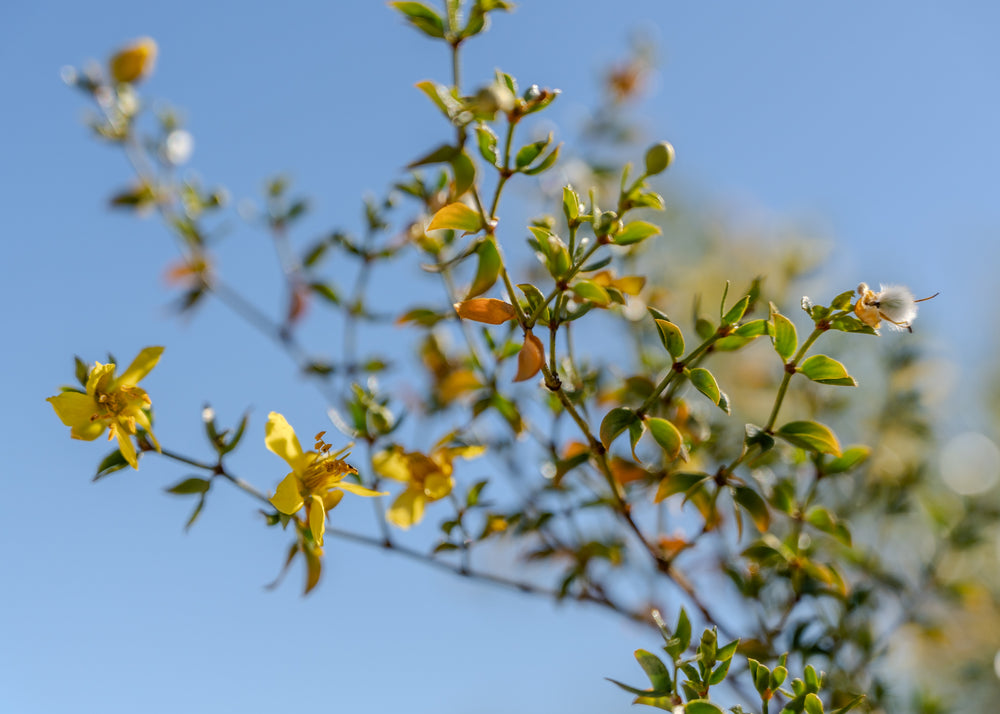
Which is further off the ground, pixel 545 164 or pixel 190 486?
pixel 545 164

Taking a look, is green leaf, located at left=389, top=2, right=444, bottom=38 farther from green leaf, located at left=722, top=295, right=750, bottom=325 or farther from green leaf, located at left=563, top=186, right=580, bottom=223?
green leaf, located at left=722, top=295, right=750, bottom=325

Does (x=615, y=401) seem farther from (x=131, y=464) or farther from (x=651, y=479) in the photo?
(x=131, y=464)

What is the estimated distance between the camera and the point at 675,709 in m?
0.57

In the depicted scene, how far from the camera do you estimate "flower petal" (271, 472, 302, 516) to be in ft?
2.17

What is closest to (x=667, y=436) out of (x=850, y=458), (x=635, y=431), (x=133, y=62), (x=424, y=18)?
(x=635, y=431)

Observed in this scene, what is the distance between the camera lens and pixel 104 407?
0.70m

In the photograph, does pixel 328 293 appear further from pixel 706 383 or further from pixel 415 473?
pixel 706 383

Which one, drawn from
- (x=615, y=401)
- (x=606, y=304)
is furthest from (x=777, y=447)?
(x=606, y=304)

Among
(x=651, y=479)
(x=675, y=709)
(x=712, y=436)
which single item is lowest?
(x=675, y=709)

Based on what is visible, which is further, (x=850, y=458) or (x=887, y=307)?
(x=850, y=458)

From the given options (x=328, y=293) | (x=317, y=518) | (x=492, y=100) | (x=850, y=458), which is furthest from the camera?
(x=328, y=293)

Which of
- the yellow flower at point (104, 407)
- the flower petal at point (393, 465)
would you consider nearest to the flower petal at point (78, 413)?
the yellow flower at point (104, 407)

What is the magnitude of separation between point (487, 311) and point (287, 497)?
234 millimetres

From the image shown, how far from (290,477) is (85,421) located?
0.20 metres
